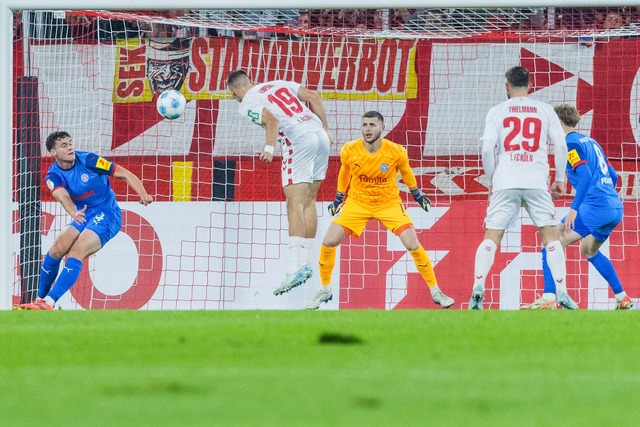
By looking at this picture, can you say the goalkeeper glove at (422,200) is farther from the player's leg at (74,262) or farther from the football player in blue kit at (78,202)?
the player's leg at (74,262)

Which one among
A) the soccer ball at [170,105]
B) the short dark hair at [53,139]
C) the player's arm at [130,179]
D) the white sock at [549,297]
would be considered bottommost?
the white sock at [549,297]

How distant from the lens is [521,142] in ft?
29.4

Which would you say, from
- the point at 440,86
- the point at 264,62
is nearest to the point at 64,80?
the point at 264,62

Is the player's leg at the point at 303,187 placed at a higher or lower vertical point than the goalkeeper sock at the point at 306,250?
higher

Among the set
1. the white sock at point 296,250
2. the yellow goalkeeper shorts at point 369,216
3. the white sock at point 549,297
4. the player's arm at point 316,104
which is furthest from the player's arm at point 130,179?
the white sock at point 549,297

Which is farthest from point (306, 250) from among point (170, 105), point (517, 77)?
point (517, 77)

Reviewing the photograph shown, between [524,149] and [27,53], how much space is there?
5.29 meters

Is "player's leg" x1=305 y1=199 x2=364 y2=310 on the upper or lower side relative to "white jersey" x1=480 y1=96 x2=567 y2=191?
lower

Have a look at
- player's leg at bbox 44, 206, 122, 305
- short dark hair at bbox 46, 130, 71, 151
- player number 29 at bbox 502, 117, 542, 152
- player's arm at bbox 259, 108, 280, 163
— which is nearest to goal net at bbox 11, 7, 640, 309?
short dark hair at bbox 46, 130, 71, 151

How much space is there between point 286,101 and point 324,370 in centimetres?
637

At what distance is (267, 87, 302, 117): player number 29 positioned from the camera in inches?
412

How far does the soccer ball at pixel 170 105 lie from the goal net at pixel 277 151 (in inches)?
53.7

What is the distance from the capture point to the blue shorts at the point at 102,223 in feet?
35.1

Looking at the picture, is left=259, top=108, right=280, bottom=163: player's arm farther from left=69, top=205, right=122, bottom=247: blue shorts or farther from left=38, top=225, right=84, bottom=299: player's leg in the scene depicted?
left=38, top=225, right=84, bottom=299: player's leg
